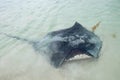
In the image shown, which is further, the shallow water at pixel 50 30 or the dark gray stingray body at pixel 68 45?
the shallow water at pixel 50 30

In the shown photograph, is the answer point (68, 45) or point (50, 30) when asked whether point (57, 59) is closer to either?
point (68, 45)

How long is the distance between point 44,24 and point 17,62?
60.1 inches

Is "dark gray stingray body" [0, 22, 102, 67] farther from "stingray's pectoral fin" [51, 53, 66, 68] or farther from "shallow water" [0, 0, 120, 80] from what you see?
"shallow water" [0, 0, 120, 80]

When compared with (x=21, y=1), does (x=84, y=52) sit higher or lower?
higher

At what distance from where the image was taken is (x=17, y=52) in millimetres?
3832

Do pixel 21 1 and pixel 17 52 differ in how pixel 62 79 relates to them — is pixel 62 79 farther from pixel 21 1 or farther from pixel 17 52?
pixel 21 1

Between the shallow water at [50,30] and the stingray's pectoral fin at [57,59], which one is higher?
the stingray's pectoral fin at [57,59]

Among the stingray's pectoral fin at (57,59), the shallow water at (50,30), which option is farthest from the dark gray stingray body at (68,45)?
the shallow water at (50,30)

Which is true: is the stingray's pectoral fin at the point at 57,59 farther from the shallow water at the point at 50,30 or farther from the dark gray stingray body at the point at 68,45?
the shallow water at the point at 50,30

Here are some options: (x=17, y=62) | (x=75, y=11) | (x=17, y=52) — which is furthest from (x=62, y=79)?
(x=75, y=11)

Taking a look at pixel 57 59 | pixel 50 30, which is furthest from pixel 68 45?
pixel 50 30

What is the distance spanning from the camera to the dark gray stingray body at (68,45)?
10.2 ft

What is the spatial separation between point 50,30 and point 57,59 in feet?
4.68

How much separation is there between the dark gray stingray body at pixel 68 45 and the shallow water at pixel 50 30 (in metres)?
0.19
